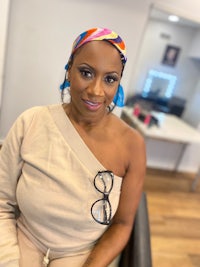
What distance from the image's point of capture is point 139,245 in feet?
2.68

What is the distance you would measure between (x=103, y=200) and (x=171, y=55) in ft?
11.5

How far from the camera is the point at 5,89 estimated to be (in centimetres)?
154

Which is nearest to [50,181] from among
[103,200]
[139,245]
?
[103,200]

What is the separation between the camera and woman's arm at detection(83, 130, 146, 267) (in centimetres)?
80

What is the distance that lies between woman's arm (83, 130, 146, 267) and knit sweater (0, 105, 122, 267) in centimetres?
6

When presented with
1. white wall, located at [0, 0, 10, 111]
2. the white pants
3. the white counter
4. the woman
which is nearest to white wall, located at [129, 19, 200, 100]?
the white counter

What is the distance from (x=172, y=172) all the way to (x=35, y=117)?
2.49 meters

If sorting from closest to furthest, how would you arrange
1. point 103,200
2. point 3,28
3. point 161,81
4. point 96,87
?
1. point 96,87
2. point 103,200
3. point 3,28
4. point 161,81

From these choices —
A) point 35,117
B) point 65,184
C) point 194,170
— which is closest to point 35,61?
point 35,117

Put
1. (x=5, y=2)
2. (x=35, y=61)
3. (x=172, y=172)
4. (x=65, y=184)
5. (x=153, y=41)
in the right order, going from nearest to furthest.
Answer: (x=65, y=184), (x=5, y=2), (x=35, y=61), (x=172, y=172), (x=153, y=41)

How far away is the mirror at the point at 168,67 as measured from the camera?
353cm

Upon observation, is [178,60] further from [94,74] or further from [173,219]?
[94,74]

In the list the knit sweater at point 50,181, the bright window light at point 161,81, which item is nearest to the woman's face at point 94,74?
the knit sweater at point 50,181

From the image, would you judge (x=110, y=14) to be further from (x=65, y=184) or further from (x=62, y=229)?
(x=62, y=229)
